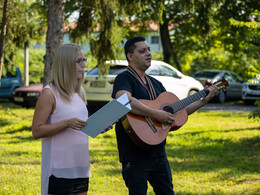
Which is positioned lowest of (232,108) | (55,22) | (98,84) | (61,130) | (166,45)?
(232,108)

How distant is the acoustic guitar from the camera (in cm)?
354

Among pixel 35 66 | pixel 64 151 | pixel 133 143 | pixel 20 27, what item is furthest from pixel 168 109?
pixel 35 66

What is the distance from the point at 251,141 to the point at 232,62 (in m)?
21.2

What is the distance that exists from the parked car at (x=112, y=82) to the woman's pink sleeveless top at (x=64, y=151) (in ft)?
29.7

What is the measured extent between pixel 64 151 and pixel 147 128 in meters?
0.83

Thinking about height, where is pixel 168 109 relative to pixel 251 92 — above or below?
above

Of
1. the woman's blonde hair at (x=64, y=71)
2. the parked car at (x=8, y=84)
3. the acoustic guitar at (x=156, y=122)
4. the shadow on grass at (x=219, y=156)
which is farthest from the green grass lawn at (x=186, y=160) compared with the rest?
the parked car at (x=8, y=84)

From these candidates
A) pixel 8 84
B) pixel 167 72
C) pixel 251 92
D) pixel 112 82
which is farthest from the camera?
pixel 8 84

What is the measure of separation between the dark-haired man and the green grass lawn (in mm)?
2158

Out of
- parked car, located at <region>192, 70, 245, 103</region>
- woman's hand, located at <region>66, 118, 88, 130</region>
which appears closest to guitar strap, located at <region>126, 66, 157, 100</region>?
woman's hand, located at <region>66, 118, 88, 130</region>

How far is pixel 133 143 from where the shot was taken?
3.61m

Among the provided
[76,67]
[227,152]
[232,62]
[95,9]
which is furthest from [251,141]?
[232,62]

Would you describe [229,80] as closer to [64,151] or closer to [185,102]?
[185,102]

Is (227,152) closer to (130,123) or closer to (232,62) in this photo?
(130,123)
